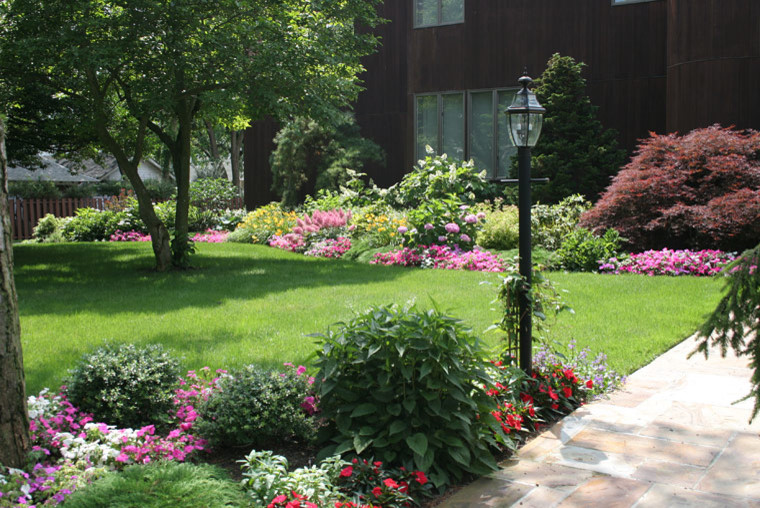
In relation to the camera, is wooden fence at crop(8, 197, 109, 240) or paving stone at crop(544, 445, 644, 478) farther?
wooden fence at crop(8, 197, 109, 240)

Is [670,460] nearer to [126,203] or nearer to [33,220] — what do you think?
[126,203]

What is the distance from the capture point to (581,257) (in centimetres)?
1064

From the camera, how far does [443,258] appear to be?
38.6 feet

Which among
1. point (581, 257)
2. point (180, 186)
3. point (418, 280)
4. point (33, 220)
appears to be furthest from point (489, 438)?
point (33, 220)

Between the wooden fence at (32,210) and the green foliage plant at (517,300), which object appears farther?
the wooden fence at (32,210)

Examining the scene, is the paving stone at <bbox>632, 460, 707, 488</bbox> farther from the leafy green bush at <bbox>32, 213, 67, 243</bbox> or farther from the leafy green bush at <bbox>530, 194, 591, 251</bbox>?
the leafy green bush at <bbox>32, 213, 67, 243</bbox>

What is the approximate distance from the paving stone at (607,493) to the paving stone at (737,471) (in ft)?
1.09

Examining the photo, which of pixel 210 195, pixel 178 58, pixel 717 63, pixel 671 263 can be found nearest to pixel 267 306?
pixel 178 58

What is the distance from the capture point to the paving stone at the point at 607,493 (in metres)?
3.17

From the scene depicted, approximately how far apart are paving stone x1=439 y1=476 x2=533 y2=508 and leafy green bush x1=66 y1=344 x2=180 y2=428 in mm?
1764

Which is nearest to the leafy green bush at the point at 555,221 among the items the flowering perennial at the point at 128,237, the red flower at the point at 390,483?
the red flower at the point at 390,483

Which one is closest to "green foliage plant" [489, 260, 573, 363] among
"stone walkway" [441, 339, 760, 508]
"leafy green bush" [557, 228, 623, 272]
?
"stone walkway" [441, 339, 760, 508]

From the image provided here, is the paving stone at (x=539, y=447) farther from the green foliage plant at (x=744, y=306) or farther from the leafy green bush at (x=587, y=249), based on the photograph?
the leafy green bush at (x=587, y=249)

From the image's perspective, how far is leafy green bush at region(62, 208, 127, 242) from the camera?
722 inches
